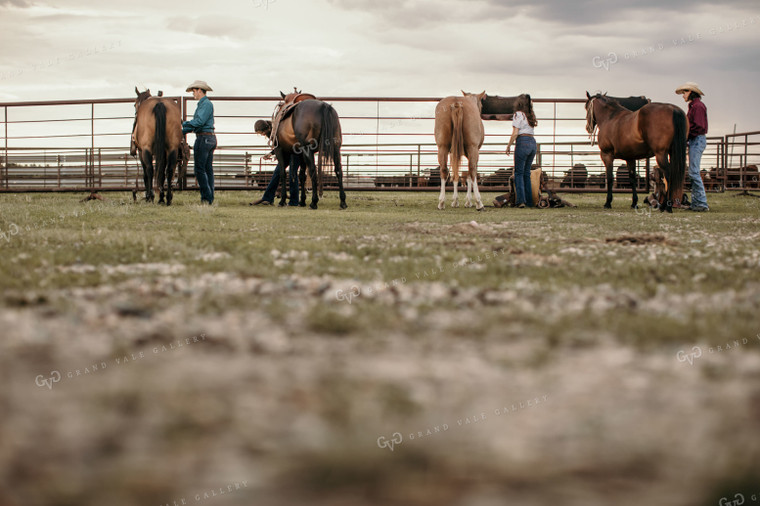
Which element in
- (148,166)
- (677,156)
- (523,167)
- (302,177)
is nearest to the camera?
(677,156)

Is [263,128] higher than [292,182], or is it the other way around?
[263,128]

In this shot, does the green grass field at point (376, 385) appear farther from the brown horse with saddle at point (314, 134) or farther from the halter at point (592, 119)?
the halter at point (592, 119)

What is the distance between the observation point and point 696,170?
38.9 feet

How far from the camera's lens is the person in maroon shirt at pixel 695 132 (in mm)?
11641

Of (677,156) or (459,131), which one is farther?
(459,131)

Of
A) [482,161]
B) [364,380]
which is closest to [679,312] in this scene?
[364,380]

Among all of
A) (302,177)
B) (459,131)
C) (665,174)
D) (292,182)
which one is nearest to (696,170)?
(665,174)

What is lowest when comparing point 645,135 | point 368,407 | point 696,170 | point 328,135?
→ point 368,407

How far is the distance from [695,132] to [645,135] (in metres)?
0.92

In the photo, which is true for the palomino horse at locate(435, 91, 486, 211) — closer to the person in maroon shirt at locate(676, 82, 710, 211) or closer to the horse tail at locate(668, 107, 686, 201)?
the horse tail at locate(668, 107, 686, 201)

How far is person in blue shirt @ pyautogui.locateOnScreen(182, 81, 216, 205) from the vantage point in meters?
11.2

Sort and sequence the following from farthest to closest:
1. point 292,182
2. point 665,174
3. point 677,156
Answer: point 292,182 → point 665,174 → point 677,156

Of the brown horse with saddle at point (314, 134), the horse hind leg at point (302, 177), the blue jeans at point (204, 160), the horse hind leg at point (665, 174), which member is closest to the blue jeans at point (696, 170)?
the horse hind leg at point (665, 174)

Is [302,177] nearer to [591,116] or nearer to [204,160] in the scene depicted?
[204,160]
